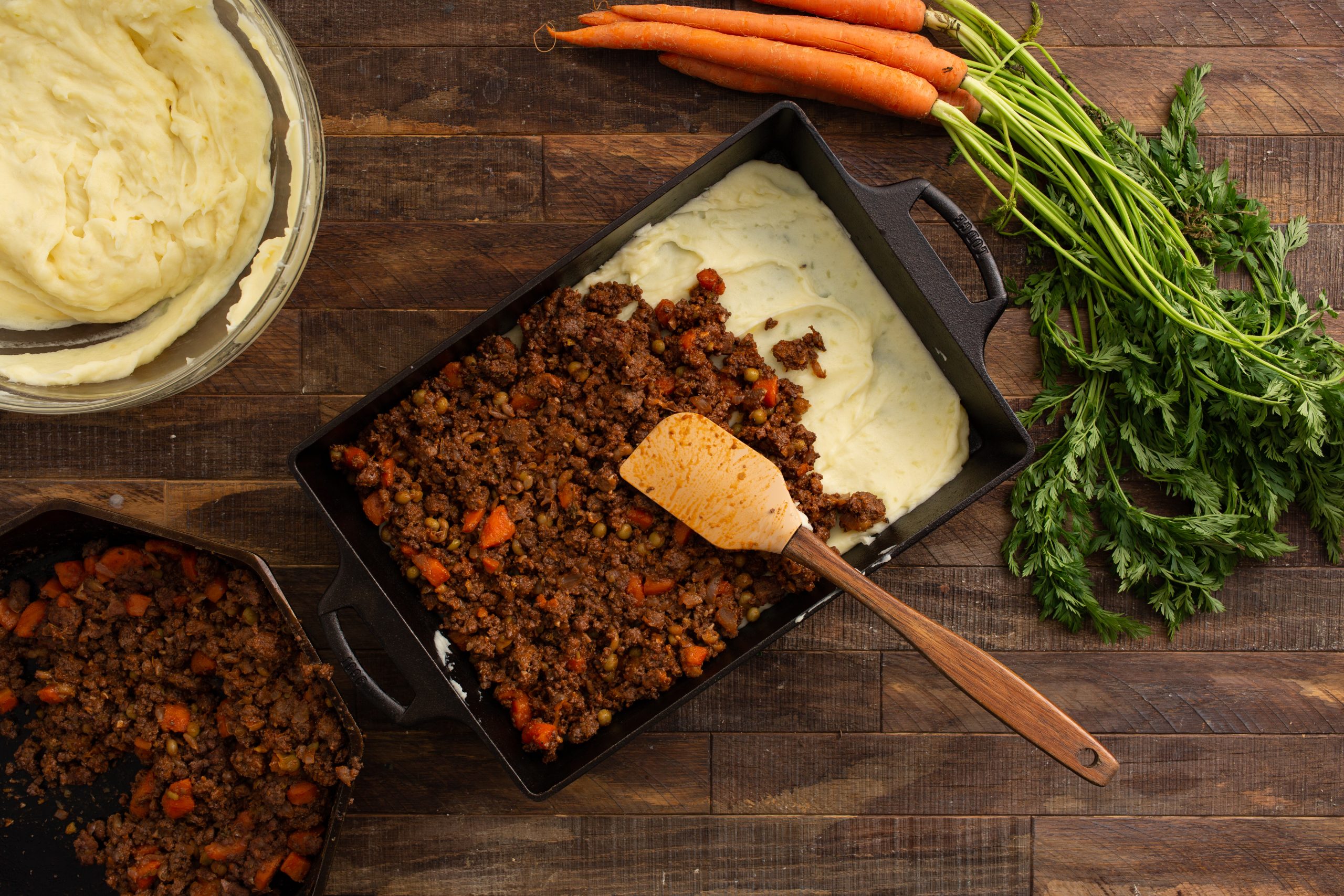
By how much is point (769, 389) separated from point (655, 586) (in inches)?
30.1

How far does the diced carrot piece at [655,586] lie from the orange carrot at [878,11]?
213cm

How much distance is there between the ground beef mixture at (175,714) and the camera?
279cm

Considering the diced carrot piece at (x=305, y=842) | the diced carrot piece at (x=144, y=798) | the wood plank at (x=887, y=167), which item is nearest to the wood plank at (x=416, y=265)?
the wood plank at (x=887, y=167)

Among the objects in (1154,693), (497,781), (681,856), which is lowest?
(681,856)

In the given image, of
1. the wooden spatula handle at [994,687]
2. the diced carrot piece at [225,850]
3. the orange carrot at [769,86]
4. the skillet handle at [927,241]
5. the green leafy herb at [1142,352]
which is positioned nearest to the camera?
the wooden spatula handle at [994,687]

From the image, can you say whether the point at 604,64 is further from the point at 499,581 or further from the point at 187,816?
the point at 187,816

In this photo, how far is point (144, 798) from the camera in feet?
9.29

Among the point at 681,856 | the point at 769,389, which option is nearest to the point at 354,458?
the point at 769,389

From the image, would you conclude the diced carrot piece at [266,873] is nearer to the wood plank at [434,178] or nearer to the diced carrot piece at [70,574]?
the diced carrot piece at [70,574]

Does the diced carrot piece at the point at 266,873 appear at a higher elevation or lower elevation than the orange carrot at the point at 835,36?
lower

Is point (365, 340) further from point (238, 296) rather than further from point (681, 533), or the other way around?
point (681, 533)

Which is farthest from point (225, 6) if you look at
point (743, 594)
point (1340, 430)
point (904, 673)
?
point (1340, 430)

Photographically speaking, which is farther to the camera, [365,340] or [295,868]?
[365,340]

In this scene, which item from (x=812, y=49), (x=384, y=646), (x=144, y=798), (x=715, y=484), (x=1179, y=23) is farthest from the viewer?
(x=1179, y=23)
